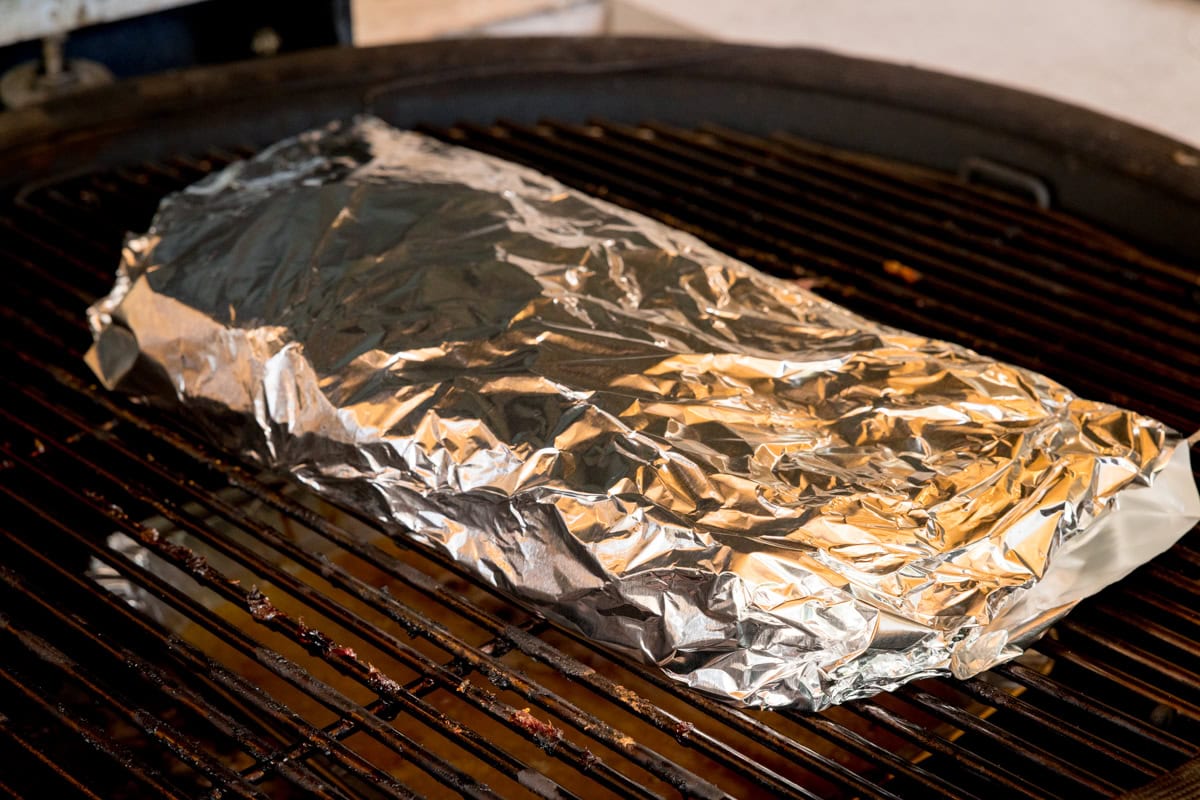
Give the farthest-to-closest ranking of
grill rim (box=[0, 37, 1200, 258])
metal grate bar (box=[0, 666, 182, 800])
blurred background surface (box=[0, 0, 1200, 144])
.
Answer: blurred background surface (box=[0, 0, 1200, 144]) < grill rim (box=[0, 37, 1200, 258]) < metal grate bar (box=[0, 666, 182, 800])

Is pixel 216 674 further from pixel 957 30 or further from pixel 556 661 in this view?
pixel 957 30

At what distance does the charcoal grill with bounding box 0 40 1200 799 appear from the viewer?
81 cm

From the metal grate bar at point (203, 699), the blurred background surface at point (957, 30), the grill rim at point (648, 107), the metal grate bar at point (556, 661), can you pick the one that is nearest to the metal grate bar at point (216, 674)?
the metal grate bar at point (203, 699)

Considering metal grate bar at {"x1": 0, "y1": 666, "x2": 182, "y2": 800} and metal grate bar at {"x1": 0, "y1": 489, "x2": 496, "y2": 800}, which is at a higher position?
metal grate bar at {"x1": 0, "y1": 489, "x2": 496, "y2": 800}

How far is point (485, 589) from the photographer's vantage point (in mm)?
893

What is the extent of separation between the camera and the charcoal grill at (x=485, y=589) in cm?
81

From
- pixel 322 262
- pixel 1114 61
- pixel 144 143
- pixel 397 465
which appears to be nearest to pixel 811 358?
pixel 397 465

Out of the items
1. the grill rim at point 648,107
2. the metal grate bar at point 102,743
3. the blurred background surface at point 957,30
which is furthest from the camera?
the blurred background surface at point 957,30

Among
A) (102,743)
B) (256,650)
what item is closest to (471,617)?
(256,650)

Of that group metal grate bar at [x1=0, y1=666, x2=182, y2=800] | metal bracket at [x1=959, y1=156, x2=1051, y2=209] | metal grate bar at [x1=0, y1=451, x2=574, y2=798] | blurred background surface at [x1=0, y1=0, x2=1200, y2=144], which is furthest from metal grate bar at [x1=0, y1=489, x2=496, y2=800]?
blurred background surface at [x1=0, y1=0, x2=1200, y2=144]

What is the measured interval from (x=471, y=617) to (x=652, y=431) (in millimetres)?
219

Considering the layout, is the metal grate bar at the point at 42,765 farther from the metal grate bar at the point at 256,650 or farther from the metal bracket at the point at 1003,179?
the metal bracket at the point at 1003,179

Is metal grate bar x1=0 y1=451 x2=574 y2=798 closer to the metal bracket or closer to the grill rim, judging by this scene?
the grill rim

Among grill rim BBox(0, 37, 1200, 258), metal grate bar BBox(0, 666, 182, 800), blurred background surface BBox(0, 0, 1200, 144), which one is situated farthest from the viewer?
blurred background surface BBox(0, 0, 1200, 144)
